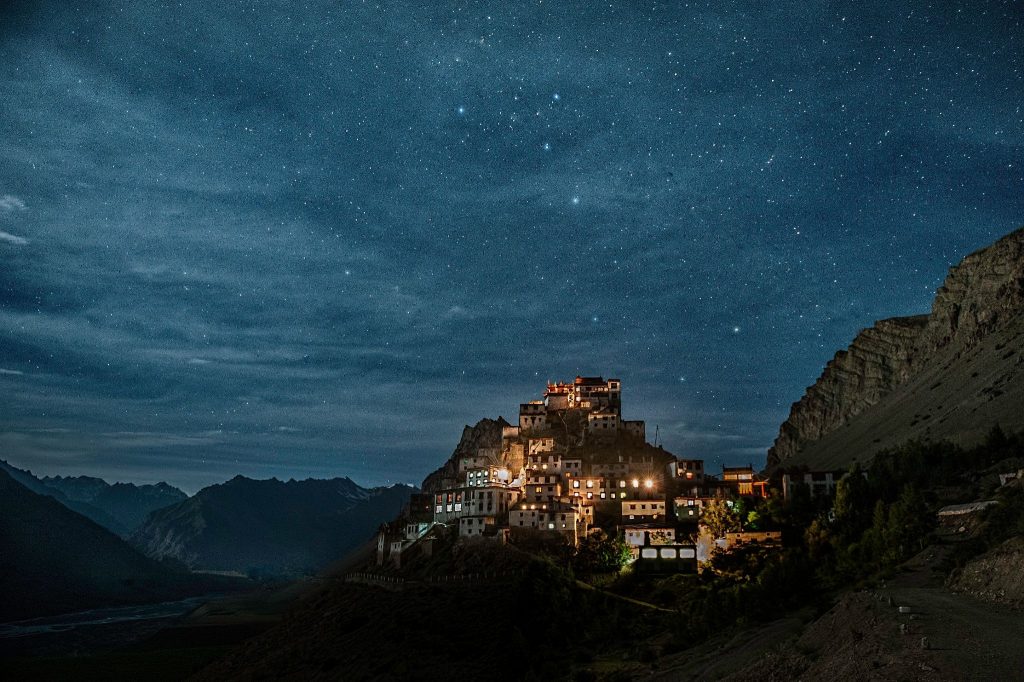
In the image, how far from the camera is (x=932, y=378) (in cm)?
13312

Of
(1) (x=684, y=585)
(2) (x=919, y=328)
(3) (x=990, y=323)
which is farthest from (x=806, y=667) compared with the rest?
(2) (x=919, y=328)

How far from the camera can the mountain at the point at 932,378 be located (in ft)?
354

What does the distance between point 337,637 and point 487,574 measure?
62.7 feet

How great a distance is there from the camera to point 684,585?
253 ft

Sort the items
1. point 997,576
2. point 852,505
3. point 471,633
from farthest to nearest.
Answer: point 852,505 → point 471,633 → point 997,576

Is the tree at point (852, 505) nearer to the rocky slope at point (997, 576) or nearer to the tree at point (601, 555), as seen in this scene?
the tree at point (601, 555)

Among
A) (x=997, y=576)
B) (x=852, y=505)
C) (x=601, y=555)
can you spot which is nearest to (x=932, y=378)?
(x=852, y=505)

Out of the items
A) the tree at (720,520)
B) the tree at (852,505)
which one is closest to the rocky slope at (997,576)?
the tree at (852,505)

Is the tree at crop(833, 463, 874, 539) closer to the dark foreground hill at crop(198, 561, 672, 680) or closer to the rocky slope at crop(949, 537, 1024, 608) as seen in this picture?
the dark foreground hill at crop(198, 561, 672, 680)

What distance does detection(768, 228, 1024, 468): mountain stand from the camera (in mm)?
108000

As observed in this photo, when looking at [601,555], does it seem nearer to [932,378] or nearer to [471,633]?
[471,633]

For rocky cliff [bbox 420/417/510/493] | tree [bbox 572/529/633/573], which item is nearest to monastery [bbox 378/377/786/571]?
tree [bbox 572/529/633/573]

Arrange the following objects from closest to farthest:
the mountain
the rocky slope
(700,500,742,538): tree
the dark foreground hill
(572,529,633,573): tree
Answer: the rocky slope → the dark foreground hill → (700,500,742,538): tree → (572,529,633,573): tree → the mountain

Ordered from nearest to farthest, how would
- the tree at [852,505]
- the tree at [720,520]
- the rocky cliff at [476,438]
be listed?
the tree at [852,505] < the tree at [720,520] < the rocky cliff at [476,438]
